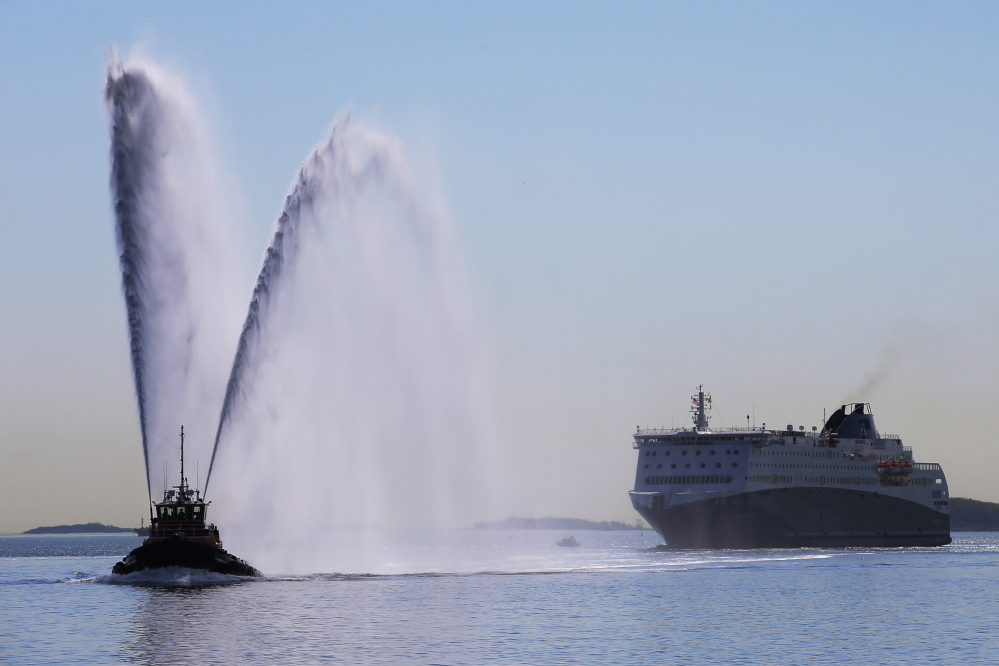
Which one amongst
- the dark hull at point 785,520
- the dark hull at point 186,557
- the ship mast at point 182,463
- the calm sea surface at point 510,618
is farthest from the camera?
the dark hull at point 785,520

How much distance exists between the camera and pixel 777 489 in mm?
105688

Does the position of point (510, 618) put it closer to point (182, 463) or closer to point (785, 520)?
point (182, 463)

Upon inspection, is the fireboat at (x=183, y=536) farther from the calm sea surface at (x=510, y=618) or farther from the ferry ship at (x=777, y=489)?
the ferry ship at (x=777, y=489)

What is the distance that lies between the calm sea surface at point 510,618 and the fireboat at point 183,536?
1139mm

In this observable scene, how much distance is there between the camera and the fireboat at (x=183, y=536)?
56.8 metres

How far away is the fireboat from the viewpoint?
5675 cm

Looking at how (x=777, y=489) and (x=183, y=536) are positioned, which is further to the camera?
(x=777, y=489)

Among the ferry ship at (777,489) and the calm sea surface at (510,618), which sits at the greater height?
the ferry ship at (777,489)

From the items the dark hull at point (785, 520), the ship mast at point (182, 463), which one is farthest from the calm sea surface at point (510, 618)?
the dark hull at point (785, 520)

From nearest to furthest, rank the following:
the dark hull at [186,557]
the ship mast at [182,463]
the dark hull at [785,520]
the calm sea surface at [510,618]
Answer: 1. the calm sea surface at [510,618]
2. the ship mast at [182,463]
3. the dark hull at [186,557]
4. the dark hull at [785,520]

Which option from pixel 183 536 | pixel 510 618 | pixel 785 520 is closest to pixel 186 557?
pixel 183 536

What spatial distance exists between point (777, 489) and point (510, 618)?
2478 inches

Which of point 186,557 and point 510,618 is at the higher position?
point 186,557

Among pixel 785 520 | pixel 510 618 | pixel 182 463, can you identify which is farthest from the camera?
pixel 785 520
